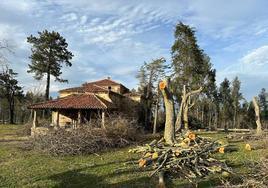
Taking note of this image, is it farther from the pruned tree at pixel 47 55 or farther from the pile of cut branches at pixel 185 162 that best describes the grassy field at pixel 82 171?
the pruned tree at pixel 47 55

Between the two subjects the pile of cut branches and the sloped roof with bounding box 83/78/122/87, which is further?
the sloped roof with bounding box 83/78/122/87

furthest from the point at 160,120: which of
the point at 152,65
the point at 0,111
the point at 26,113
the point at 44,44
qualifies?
the point at 0,111

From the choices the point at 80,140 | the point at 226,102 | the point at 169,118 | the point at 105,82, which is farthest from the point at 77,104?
the point at 226,102

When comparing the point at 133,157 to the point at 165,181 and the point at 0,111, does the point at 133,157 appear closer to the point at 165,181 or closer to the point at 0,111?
the point at 165,181

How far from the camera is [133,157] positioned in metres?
13.7

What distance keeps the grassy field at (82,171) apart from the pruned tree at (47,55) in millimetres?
31964

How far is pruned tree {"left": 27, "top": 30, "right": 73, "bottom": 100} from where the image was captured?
4538cm

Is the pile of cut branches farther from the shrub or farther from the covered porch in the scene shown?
the covered porch

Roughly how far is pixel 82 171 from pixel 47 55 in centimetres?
3692

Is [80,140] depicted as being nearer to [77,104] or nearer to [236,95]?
[77,104]

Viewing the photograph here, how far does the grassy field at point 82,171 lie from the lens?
912 centimetres

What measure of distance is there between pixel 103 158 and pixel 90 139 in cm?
194

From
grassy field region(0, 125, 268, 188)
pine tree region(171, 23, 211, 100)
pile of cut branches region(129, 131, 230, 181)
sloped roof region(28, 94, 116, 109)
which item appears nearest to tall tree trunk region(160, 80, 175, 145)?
grassy field region(0, 125, 268, 188)

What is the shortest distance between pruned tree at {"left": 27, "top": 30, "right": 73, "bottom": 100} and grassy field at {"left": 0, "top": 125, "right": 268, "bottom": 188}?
105 feet
